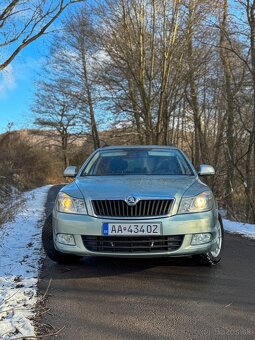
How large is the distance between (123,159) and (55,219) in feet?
5.51

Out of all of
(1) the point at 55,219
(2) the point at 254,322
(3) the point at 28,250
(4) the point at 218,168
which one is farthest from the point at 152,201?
(4) the point at 218,168

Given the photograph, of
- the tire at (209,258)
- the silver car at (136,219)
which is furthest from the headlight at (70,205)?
the tire at (209,258)

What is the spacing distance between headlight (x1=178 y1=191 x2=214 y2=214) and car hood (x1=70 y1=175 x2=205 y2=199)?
7 cm

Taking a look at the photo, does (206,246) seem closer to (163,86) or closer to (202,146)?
(163,86)

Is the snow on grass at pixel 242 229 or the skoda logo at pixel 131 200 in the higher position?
the skoda logo at pixel 131 200

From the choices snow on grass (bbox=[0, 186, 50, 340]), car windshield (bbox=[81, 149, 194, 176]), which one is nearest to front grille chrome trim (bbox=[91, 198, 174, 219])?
snow on grass (bbox=[0, 186, 50, 340])

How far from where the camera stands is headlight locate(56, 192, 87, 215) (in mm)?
4879

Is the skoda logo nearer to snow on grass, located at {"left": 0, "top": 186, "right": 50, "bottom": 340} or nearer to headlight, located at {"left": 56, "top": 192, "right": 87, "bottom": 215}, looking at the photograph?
headlight, located at {"left": 56, "top": 192, "right": 87, "bottom": 215}

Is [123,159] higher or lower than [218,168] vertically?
higher

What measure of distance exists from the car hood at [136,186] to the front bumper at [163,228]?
0.88ft

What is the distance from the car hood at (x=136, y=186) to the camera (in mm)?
4805

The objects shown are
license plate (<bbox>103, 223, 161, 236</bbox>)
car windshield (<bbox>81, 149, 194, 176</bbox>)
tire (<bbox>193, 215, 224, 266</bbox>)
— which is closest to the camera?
license plate (<bbox>103, 223, 161, 236</bbox>)

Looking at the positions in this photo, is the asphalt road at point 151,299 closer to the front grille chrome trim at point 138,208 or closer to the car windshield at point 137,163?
the front grille chrome trim at point 138,208

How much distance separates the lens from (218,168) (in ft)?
79.1
